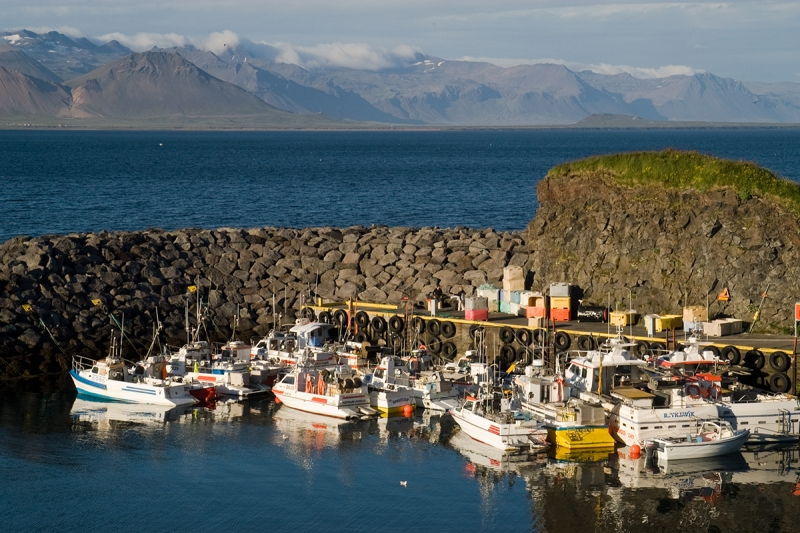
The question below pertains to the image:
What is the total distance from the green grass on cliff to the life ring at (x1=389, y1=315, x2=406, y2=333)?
35.9 ft

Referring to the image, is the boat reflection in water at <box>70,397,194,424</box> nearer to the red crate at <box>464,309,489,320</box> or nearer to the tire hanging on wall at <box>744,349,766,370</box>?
the red crate at <box>464,309,489,320</box>

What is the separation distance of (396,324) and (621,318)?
10086 millimetres

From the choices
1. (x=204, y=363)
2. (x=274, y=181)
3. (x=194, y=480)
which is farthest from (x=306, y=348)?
(x=274, y=181)

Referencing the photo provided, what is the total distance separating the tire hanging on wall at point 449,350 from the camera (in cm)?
5097

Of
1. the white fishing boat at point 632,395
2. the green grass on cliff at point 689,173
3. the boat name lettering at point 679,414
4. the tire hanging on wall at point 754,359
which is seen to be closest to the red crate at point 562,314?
the green grass on cliff at point 689,173

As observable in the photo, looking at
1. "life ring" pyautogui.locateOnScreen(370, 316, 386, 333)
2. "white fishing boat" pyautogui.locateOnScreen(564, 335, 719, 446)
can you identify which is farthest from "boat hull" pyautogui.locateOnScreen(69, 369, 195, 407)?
"white fishing boat" pyautogui.locateOnScreen(564, 335, 719, 446)

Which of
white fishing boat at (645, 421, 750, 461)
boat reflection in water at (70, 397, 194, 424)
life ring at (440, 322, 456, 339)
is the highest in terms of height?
life ring at (440, 322, 456, 339)

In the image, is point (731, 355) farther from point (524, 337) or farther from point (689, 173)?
point (689, 173)

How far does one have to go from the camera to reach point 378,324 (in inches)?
2092

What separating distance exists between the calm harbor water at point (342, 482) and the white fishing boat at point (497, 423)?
1.77 ft

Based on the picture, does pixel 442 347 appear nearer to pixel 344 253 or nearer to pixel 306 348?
pixel 306 348

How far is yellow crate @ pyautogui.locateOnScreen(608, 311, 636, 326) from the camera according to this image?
48500 millimetres

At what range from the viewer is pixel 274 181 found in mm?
147125

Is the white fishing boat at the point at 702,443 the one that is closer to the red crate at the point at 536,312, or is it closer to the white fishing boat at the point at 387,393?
the white fishing boat at the point at 387,393
